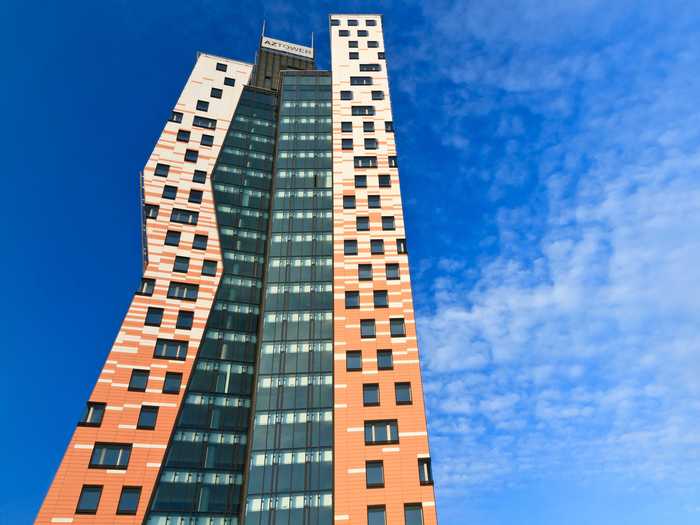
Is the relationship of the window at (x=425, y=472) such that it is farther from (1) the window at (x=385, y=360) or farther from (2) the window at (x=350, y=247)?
(2) the window at (x=350, y=247)

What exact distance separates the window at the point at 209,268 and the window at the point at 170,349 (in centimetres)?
1064

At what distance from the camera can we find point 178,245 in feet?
226

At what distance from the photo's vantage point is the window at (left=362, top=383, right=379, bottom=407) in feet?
180

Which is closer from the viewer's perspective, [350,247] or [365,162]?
[350,247]

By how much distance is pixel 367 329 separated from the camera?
60.3 meters

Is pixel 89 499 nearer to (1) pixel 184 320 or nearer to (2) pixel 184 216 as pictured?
(1) pixel 184 320

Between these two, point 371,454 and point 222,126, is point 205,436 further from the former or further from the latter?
point 222,126

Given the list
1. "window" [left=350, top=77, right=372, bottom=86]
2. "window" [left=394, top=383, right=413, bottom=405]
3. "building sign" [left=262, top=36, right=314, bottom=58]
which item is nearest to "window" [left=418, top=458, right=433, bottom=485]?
"window" [left=394, top=383, right=413, bottom=405]

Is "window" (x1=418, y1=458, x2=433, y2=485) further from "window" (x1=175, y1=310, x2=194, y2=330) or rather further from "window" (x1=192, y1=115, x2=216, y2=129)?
"window" (x1=192, y1=115, x2=216, y2=129)

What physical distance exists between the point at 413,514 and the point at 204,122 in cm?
6517

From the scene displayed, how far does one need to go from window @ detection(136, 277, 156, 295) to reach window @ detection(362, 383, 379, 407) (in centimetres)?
2979

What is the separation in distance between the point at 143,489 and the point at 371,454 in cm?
2320

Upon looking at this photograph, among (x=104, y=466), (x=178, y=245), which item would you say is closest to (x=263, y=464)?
(x=104, y=466)

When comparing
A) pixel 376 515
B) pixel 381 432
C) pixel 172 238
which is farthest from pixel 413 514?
pixel 172 238
